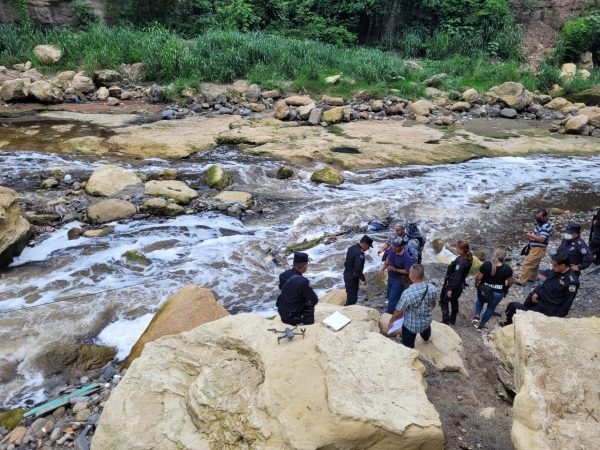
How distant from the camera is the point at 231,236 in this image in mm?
8852

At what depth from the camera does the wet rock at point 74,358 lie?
539cm

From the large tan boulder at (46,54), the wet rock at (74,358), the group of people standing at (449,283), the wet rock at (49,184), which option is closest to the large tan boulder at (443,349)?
the group of people standing at (449,283)

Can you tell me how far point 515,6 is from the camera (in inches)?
1110

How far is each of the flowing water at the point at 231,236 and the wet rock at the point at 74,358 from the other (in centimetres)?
14

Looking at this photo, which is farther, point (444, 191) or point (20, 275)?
point (444, 191)

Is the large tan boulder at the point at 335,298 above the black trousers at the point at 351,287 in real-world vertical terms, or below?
below

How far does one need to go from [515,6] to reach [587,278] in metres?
26.8

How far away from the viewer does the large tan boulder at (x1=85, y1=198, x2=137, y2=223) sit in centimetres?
894

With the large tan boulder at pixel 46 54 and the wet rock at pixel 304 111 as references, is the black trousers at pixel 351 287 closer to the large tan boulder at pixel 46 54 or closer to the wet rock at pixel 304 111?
the wet rock at pixel 304 111

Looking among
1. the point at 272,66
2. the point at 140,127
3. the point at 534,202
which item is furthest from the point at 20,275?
the point at 272,66

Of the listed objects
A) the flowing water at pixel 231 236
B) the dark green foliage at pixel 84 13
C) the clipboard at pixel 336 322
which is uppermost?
the dark green foliage at pixel 84 13

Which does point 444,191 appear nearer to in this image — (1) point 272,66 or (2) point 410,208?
(2) point 410,208

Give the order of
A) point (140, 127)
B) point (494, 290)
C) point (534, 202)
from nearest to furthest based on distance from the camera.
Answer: point (494, 290) < point (534, 202) < point (140, 127)

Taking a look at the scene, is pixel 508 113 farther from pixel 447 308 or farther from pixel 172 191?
pixel 447 308
